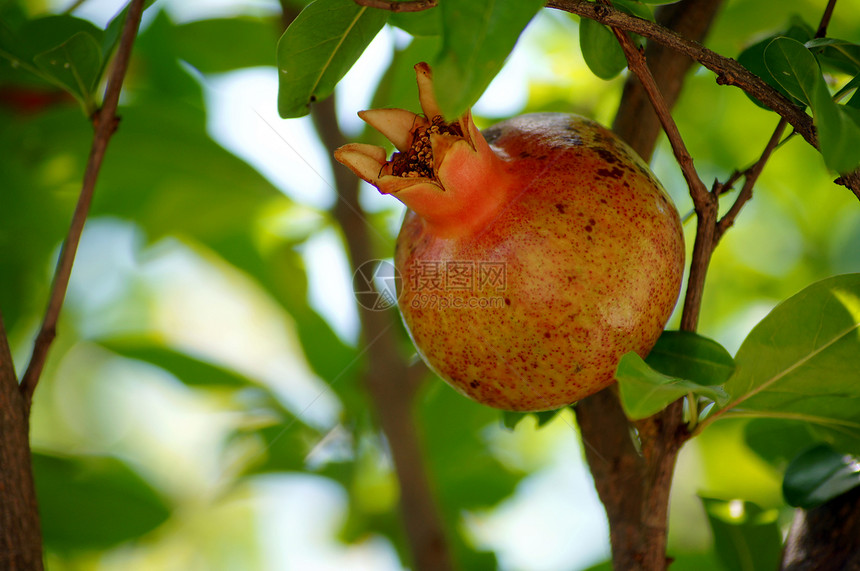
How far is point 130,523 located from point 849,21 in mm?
1309

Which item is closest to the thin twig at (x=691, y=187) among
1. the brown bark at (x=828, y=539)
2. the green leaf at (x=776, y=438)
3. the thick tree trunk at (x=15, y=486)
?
the brown bark at (x=828, y=539)

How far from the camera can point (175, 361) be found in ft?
4.45

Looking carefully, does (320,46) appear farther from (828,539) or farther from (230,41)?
(230,41)

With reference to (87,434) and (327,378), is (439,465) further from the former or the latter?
(87,434)

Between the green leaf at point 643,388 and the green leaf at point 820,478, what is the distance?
0.90 ft

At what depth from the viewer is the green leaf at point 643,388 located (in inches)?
17.9

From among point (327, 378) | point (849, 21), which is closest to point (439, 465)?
point (327, 378)

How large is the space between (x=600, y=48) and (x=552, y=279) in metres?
0.20

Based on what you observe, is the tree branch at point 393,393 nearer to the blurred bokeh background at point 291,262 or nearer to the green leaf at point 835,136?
the blurred bokeh background at point 291,262

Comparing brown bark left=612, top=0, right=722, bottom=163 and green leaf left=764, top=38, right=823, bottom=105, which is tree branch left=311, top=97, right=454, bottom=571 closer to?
brown bark left=612, top=0, right=722, bottom=163

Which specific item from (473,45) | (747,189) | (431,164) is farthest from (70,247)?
(747,189)

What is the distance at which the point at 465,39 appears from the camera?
15.7 inches

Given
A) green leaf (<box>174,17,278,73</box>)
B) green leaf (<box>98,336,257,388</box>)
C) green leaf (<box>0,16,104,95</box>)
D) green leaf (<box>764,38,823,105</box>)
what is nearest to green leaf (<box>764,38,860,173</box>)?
green leaf (<box>764,38,823,105</box>)

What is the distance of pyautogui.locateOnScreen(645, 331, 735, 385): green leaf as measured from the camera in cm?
56
